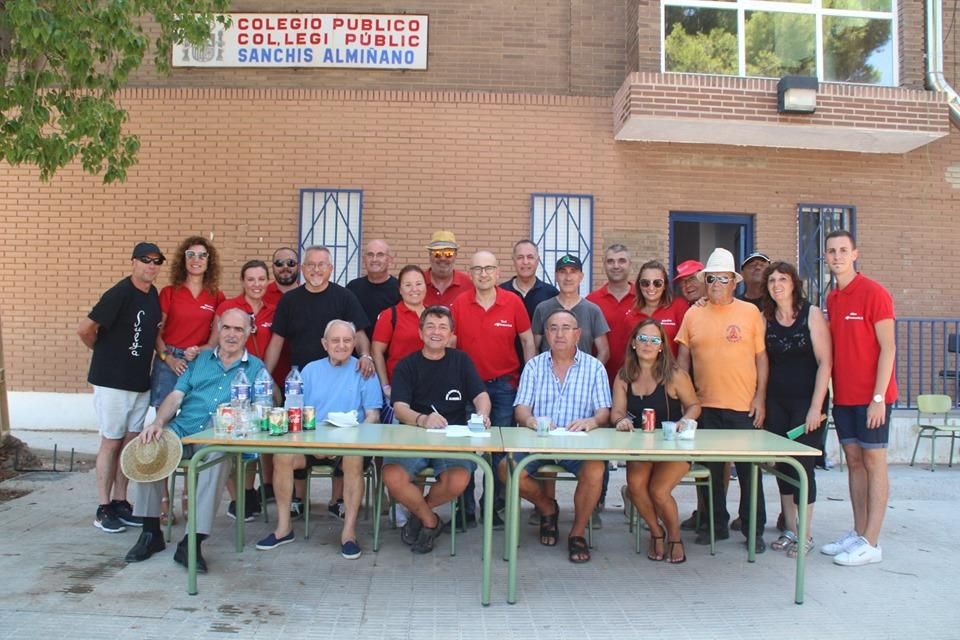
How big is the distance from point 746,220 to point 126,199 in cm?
773

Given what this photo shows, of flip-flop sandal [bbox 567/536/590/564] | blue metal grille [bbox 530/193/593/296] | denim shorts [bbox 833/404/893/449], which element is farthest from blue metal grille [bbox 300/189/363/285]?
denim shorts [bbox 833/404/893/449]

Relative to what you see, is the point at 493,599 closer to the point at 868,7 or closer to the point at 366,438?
the point at 366,438

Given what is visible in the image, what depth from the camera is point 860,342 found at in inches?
188

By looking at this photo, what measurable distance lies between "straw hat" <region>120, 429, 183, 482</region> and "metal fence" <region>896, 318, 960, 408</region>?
835cm

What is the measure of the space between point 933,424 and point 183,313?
27.5 ft

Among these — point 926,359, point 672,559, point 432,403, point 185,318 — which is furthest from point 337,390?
point 926,359

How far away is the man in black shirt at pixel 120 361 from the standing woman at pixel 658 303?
3532 millimetres

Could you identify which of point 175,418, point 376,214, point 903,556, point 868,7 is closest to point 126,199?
point 376,214

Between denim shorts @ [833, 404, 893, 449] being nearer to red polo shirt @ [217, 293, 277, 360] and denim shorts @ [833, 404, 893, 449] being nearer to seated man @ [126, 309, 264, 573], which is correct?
seated man @ [126, 309, 264, 573]

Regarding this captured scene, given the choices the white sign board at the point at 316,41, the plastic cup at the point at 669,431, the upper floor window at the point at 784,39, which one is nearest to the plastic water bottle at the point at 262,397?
the plastic cup at the point at 669,431

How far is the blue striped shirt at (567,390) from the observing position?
198 inches

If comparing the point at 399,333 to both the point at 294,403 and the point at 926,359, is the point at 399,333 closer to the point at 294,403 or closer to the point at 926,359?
the point at 294,403

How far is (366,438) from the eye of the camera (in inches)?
165

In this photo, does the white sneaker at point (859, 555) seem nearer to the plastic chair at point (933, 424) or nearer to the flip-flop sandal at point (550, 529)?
the flip-flop sandal at point (550, 529)
